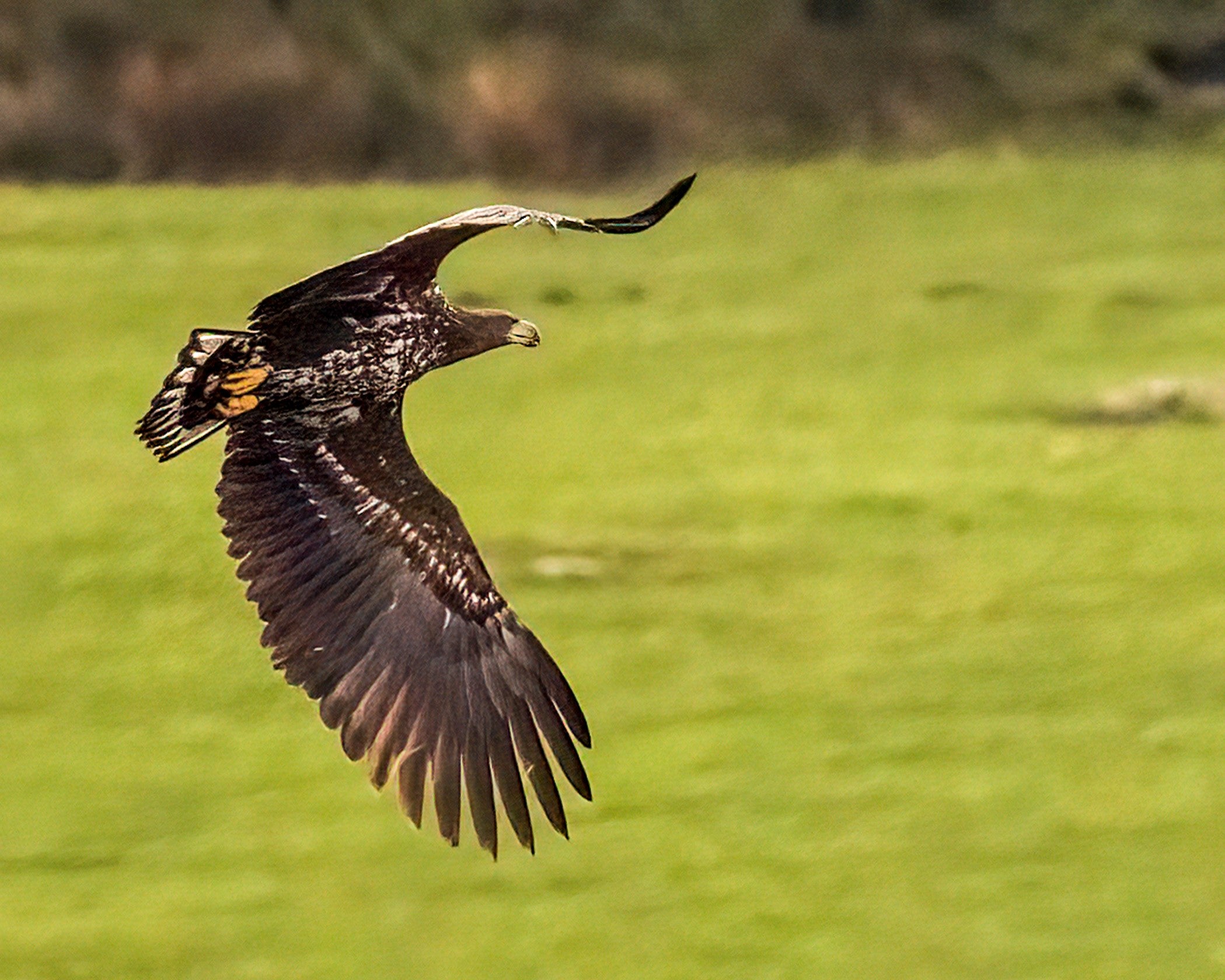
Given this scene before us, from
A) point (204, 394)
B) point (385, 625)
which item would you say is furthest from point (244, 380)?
point (385, 625)

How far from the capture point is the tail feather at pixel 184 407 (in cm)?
560

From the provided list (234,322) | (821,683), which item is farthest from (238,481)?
(234,322)

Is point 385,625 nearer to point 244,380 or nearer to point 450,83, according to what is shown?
point 244,380

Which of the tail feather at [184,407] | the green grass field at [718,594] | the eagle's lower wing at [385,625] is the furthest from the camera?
the green grass field at [718,594]

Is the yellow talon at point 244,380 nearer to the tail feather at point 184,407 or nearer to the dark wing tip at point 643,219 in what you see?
the tail feather at point 184,407

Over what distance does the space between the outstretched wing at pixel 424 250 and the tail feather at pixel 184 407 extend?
17 centimetres

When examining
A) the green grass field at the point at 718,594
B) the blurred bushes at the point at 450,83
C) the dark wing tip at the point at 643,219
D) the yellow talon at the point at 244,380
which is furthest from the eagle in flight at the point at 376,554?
the blurred bushes at the point at 450,83

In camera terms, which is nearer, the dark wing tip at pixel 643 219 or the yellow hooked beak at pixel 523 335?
the dark wing tip at pixel 643 219

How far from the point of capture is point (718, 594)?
1385 centimetres

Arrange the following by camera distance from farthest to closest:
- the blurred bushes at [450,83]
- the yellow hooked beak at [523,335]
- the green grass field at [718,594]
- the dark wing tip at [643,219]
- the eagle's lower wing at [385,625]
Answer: the blurred bushes at [450,83] < the green grass field at [718,594] < the eagle's lower wing at [385,625] < the yellow hooked beak at [523,335] < the dark wing tip at [643,219]

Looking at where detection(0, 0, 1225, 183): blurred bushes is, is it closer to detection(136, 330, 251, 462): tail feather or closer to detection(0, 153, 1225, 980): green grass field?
detection(0, 153, 1225, 980): green grass field

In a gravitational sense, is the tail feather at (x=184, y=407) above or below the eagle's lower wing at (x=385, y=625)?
above

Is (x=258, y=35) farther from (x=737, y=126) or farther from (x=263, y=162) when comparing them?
(x=737, y=126)

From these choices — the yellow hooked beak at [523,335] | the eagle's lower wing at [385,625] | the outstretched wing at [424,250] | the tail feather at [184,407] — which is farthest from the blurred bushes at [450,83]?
the outstretched wing at [424,250]
